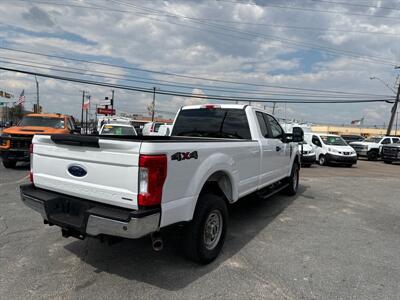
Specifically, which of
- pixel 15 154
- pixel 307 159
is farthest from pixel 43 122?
pixel 307 159

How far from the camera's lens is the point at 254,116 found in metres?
Result: 5.89

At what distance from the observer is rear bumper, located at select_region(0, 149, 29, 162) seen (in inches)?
433

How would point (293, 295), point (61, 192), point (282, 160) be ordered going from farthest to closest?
point (282, 160) < point (61, 192) < point (293, 295)

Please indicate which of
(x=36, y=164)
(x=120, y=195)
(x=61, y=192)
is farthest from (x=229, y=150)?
(x=36, y=164)

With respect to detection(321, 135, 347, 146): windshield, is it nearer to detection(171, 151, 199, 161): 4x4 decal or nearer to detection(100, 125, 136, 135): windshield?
detection(100, 125, 136, 135): windshield

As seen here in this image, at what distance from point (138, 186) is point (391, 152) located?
74.6 ft

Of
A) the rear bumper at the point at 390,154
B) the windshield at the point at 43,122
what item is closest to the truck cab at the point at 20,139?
the windshield at the point at 43,122

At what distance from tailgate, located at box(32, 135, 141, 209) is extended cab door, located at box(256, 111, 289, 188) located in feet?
9.99

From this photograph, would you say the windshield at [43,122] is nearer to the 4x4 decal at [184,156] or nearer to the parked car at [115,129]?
the parked car at [115,129]

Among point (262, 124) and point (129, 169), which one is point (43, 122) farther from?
point (129, 169)

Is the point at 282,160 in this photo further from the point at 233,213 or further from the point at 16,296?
the point at 16,296

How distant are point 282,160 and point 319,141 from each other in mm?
13139

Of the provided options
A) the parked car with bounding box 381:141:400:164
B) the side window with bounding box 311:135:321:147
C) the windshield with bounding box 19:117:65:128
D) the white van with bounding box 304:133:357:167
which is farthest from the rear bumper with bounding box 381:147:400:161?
the windshield with bounding box 19:117:65:128

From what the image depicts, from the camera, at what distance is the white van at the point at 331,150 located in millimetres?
17720
